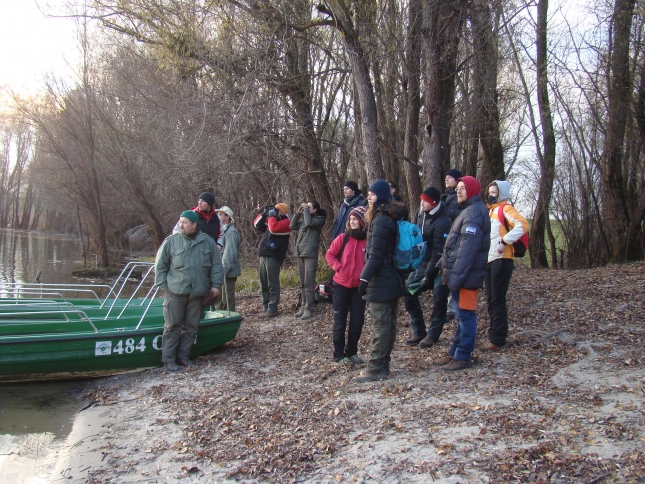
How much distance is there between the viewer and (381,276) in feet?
18.2

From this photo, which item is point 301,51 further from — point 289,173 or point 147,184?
point 147,184

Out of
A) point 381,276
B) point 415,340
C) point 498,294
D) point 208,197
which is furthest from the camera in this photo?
point 208,197

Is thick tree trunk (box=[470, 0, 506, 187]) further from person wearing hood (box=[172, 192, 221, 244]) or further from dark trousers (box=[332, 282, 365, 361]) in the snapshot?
dark trousers (box=[332, 282, 365, 361])

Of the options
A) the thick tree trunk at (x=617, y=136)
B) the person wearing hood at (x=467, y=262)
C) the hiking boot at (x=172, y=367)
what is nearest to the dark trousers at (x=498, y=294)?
the person wearing hood at (x=467, y=262)

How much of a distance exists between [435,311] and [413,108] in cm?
496

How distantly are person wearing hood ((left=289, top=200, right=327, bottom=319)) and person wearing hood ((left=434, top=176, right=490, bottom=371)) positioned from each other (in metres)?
3.34

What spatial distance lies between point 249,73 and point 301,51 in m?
2.40

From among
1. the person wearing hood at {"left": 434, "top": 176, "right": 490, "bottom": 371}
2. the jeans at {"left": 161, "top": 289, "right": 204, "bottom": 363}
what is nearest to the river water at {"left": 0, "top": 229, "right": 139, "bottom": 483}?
the jeans at {"left": 161, "top": 289, "right": 204, "bottom": 363}

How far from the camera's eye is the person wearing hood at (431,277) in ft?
21.8

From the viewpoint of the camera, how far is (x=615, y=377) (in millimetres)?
5258

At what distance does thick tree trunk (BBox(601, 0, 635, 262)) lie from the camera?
12922 mm

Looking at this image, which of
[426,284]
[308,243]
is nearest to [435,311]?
[426,284]

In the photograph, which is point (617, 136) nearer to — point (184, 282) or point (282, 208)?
point (282, 208)

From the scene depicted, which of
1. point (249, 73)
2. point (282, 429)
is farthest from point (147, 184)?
point (282, 429)
